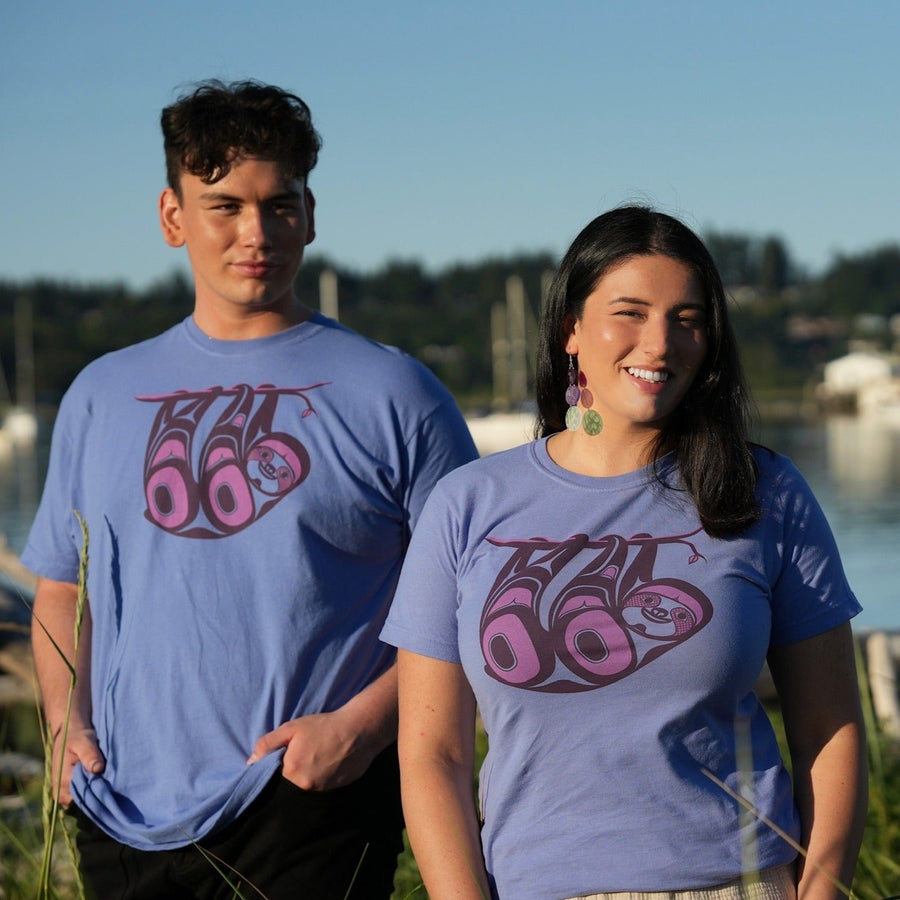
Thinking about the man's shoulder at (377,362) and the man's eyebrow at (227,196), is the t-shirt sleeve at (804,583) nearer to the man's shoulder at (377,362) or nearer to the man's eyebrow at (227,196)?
the man's shoulder at (377,362)

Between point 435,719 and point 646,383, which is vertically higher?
point 646,383

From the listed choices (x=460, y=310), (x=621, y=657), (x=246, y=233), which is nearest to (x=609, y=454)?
(x=621, y=657)

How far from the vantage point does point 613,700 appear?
2.11 metres

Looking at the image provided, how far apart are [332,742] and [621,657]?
0.75 m

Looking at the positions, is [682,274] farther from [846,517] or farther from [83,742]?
[846,517]

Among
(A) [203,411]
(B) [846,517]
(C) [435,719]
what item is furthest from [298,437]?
(B) [846,517]

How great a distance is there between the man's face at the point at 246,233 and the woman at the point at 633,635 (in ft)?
2.30

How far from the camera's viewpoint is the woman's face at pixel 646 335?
2.24 meters

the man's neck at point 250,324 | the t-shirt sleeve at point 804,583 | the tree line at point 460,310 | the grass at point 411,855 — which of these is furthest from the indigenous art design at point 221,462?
the tree line at point 460,310

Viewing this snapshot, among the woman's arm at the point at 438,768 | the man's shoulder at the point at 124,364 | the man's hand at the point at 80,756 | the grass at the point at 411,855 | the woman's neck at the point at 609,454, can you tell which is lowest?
the grass at the point at 411,855

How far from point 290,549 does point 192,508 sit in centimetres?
22

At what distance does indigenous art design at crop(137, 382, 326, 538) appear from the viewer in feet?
8.95

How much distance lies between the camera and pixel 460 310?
8881cm

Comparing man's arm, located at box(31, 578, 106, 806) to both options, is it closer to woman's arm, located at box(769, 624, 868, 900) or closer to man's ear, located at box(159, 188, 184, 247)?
man's ear, located at box(159, 188, 184, 247)
